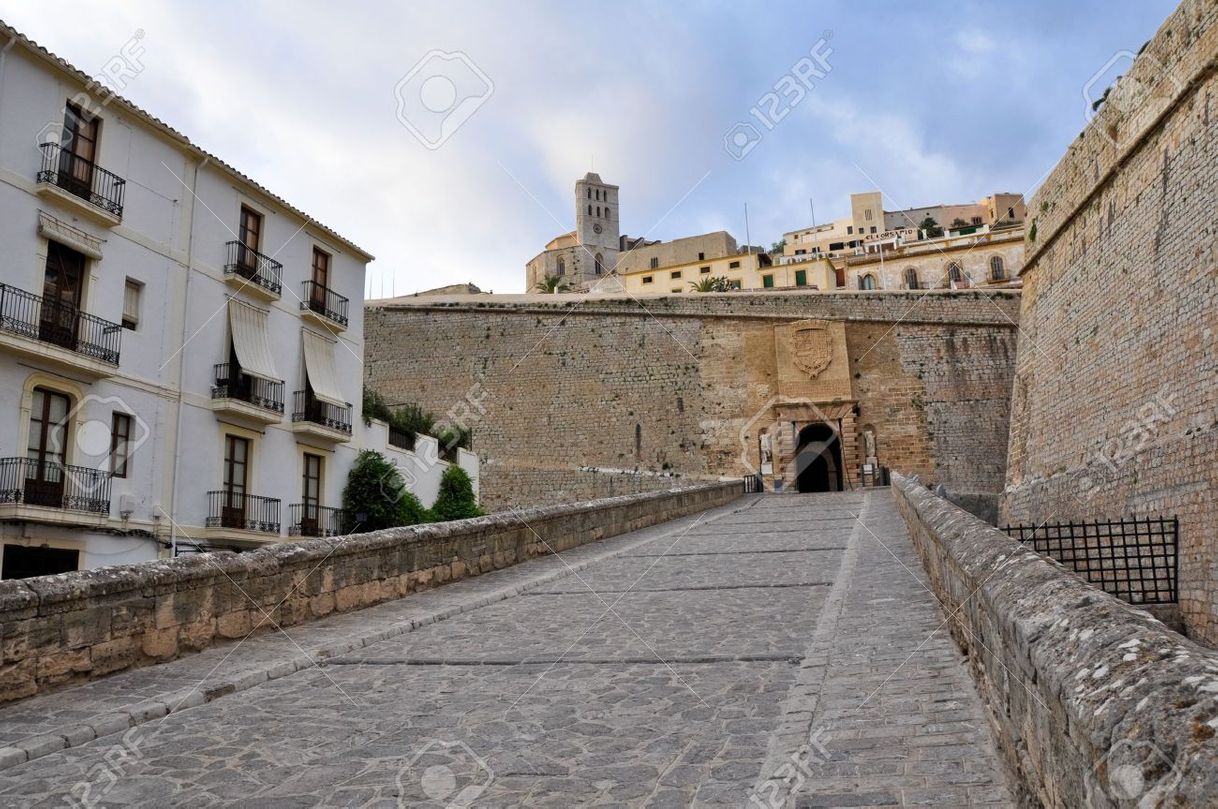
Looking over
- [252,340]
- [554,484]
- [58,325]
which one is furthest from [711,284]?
[58,325]

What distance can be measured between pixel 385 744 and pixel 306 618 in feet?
10.8

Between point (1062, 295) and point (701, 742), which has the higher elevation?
point (1062, 295)

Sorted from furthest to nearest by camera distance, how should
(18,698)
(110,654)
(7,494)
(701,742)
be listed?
(7,494) < (110,654) < (18,698) < (701,742)

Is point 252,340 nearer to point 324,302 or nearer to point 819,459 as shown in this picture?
point 324,302

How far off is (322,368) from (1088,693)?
770 inches

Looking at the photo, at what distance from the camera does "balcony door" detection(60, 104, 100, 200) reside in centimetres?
1452

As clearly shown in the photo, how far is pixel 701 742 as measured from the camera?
389cm

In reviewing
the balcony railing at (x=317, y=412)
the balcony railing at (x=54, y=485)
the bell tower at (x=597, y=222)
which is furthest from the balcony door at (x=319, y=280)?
the bell tower at (x=597, y=222)

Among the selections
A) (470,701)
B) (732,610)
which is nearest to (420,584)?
(732,610)

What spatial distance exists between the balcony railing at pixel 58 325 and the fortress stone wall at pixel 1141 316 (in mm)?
16302

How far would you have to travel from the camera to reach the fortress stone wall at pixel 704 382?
3170 centimetres

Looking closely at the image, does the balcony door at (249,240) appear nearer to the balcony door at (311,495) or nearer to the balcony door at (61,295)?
the balcony door at (61,295)

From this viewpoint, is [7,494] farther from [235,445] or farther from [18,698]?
[18,698]

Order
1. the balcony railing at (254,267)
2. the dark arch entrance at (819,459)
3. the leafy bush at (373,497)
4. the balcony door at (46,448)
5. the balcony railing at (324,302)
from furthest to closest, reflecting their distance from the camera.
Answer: the dark arch entrance at (819,459) < the leafy bush at (373,497) < the balcony railing at (324,302) < the balcony railing at (254,267) < the balcony door at (46,448)
